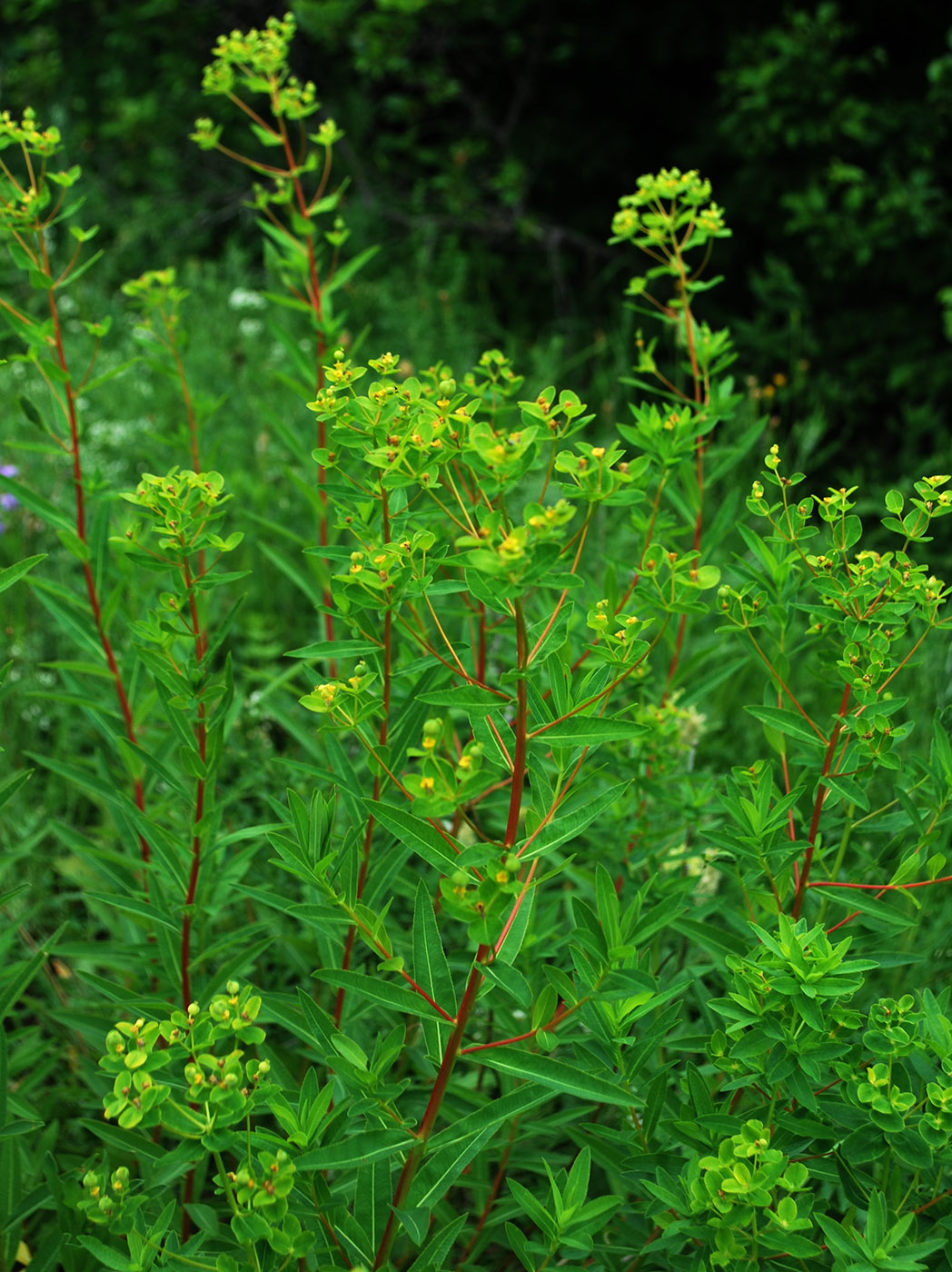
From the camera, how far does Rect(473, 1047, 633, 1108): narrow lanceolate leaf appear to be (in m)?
1.12

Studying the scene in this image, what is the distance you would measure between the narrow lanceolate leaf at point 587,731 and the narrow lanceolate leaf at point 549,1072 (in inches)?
12.8

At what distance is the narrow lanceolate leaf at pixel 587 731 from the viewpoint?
43.5 inches

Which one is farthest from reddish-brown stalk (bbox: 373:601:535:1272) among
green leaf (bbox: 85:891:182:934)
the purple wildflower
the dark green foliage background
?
the dark green foliage background

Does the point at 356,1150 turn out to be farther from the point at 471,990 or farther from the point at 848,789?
the point at 848,789

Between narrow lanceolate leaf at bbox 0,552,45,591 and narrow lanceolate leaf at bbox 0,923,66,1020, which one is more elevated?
narrow lanceolate leaf at bbox 0,552,45,591

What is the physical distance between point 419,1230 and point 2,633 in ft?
7.45

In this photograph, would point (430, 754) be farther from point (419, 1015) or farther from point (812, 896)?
point (812, 896)

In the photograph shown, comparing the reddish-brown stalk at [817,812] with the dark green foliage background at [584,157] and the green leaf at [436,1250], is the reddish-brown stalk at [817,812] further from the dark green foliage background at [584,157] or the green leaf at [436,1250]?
the dark green foliage background at [584,157]

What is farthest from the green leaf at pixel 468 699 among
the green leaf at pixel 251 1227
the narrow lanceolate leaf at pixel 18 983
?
the narrow lanceolate leaf at pixel 18 983

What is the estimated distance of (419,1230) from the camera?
1123 millimetres

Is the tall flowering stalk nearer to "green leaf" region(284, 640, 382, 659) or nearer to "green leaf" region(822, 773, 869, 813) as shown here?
"green leaf" region(284, 640, 382, 659)

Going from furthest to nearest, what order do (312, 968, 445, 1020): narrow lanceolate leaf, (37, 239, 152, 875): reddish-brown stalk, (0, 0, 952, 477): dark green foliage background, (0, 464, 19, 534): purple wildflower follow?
(0, 0, 952, 477): dark green foliage background
(0, 464, 19, 534): purple wildflower
(37, 239, 152, 875): reddish-brown stalk
(312, 968, 445, 1020): narrow lanceolate leaf

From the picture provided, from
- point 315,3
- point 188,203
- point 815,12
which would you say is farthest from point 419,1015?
point 188,203

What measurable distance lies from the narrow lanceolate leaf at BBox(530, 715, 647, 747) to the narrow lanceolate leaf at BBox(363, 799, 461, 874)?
143 mm
